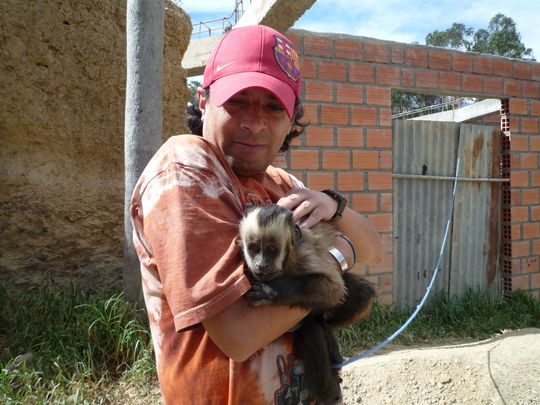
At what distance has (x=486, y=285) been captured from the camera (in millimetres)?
5859

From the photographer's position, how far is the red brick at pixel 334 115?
4.81m

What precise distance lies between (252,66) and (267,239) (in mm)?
→ 648

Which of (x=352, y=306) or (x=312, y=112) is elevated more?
(x=312, y=112)

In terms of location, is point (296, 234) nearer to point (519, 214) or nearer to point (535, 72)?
point (519, 214)

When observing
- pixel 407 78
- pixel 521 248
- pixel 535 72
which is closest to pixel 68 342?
pixel 407 78

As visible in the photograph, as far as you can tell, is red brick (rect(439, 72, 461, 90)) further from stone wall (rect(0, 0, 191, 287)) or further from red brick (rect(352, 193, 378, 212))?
stone wall (rect(0, 0, 191, 287))

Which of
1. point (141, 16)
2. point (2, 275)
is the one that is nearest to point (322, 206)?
point (141, 16)

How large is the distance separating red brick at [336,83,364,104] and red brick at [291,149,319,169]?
660mm

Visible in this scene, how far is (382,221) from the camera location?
16.5 feet

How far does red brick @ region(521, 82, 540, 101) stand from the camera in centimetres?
595

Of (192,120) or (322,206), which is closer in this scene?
(322,206)

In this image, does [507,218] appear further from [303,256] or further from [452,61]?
[303,256]

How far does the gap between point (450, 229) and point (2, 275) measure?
480 centimetres

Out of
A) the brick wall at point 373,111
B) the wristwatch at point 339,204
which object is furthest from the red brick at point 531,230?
the wristwatch at point 339,204
